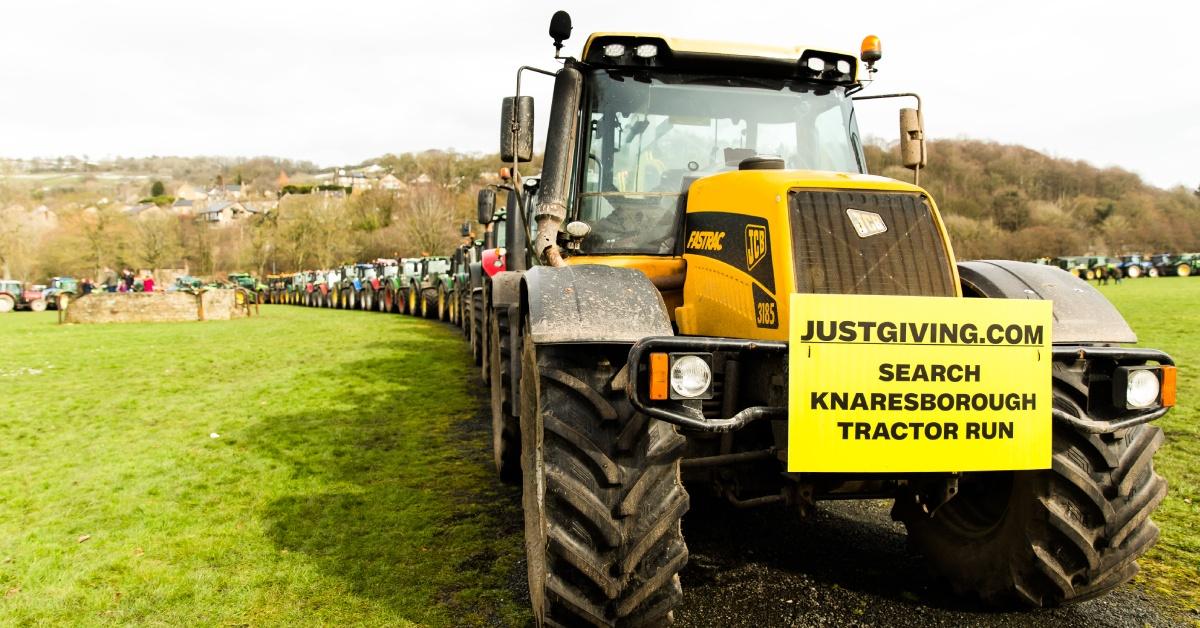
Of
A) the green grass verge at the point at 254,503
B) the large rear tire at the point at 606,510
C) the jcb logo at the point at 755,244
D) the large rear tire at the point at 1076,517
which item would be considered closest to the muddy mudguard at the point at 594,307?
the large rear tire at the point at 606,510

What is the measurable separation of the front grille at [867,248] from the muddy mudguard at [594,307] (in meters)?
0.61

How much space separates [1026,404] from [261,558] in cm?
375

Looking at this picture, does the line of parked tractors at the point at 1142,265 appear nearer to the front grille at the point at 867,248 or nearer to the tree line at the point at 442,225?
the tree line at the point at 442,225

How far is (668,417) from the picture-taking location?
9.37ft

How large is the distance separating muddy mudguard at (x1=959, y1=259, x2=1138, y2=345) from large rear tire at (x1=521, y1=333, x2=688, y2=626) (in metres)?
1.78

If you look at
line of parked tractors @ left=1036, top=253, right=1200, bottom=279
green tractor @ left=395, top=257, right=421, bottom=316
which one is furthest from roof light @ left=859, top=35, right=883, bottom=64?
line of parked tractors @ left=1036, top=253, right=1200, bottom=279

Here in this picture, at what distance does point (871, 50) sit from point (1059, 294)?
187 centimetres

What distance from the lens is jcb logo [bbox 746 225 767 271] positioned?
3.46 metres

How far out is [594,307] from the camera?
3.32m

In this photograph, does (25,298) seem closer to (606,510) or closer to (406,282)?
(406,282)

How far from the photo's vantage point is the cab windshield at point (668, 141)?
449 centimetres

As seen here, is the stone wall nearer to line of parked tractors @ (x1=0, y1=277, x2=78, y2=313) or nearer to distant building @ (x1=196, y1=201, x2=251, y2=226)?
line of parked tractors @ (x1=0, y1=277, x2=78, y2=313)

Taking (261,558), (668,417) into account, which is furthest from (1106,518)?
(261,558)

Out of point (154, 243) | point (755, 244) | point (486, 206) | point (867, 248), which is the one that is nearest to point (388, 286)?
point (486, 206)
